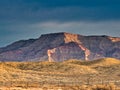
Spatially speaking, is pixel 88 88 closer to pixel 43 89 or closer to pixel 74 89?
pixel 74 89

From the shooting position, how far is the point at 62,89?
96812 millimetres

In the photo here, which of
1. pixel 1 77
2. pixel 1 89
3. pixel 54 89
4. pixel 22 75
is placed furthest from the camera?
pixel 22 75

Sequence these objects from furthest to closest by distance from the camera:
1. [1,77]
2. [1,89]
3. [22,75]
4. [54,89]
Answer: [22,75] → [1,77] → [54,89] → [1,89]

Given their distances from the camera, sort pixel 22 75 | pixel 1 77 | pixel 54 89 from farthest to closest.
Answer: pixel 22 75
pixel 1 77
pixel 54 89

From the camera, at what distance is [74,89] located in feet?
317

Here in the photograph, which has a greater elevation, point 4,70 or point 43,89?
point 4,70

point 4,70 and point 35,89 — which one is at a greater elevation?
point 4,70

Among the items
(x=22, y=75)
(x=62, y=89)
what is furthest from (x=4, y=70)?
(x=62, y=89)

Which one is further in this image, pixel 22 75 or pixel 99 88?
pixel 22 75

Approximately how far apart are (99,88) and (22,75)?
83219mm

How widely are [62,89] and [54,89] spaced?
221 cm

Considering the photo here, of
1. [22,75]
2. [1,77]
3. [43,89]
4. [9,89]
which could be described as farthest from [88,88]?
[22,75]

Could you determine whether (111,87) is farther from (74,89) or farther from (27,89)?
(27,89)

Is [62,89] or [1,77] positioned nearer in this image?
[62,89]
